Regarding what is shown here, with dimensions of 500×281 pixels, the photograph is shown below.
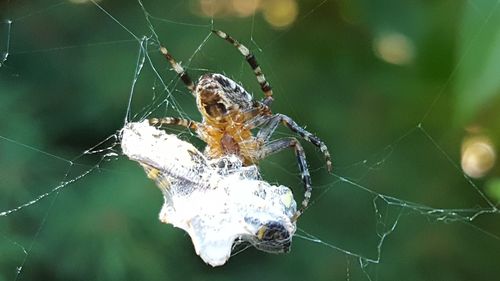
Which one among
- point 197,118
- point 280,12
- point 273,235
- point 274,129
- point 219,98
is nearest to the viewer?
point 273,235

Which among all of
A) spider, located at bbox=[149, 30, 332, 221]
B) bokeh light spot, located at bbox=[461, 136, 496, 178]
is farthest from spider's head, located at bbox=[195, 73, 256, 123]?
bokeh light spot, located at bbox=[461, 136, 496, 178]

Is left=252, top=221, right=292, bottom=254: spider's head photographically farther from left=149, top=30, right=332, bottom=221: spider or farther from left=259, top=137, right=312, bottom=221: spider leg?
left=259, top=137, right=312, bottom=221: spider leg

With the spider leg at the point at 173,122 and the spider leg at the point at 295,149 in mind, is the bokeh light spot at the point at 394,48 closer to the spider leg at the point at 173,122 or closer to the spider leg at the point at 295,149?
the spider leg at the point at 295,149

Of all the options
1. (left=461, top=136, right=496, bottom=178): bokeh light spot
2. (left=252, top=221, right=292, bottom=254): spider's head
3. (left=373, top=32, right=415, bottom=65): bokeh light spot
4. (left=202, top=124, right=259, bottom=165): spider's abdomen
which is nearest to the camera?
(left=252, top=221, right=292, bottom=254): spider's head

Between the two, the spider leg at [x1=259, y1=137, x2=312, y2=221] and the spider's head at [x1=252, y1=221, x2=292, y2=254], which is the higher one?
the spider's head at [x1=252, y1=221, x2=292, y2=254]

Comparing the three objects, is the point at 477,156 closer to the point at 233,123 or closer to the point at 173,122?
the point at 233,123

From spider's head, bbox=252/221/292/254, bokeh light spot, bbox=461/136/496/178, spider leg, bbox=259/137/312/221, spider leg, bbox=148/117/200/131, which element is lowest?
bokeh light spot, bbox=461/136/496/178

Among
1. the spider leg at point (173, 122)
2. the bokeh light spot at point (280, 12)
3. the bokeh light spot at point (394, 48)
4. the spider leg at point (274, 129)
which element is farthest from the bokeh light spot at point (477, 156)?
the spider leg at point (173, 122)

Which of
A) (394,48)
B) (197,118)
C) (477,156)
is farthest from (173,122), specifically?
(477,156)
